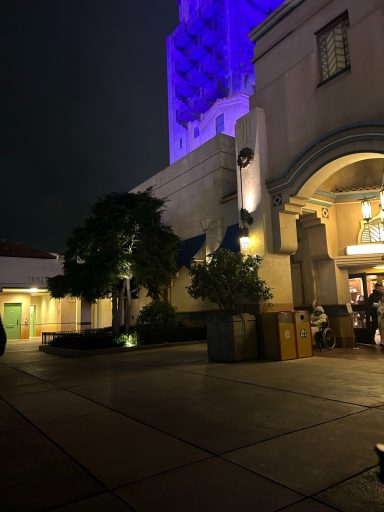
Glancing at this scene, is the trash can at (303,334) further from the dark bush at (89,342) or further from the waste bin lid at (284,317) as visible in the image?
the dark bush at (89,342)

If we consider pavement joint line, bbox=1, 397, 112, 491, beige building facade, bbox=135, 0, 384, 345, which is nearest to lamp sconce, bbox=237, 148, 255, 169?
beige building facade, bbox=135, 0, 384, 345

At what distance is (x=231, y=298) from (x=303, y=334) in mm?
2485

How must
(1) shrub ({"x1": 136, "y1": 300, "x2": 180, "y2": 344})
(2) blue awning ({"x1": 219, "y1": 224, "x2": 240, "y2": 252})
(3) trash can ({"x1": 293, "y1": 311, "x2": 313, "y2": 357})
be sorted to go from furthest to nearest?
(1) shrub ({"x1": 136, "y1": 300, "x2": 180, "y2": 344})
(2) blue awning ({"x1": 219, "y1": 224, "x2": 240, "y2": 252})
(3) trash can ({"x1": 293, "y1": 311, "x2": 313, "y2": 357})

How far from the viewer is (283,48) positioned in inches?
534

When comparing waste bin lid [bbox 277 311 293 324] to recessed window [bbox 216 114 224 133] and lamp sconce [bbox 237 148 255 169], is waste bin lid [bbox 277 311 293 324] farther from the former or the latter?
recessed window [bbox 216 114 224 133]

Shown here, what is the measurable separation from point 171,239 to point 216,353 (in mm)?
8345

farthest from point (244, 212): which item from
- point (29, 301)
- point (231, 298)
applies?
point (29, 301)

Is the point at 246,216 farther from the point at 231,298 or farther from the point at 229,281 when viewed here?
the point at 231,298

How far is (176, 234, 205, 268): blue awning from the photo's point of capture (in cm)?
1905

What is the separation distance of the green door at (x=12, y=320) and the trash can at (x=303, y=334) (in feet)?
74.1

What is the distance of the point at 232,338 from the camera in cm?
1016

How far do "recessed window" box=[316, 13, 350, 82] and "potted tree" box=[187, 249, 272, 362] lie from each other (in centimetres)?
624

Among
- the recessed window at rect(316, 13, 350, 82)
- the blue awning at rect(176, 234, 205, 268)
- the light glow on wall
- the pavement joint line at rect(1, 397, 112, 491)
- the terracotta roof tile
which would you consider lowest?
the pavement joint line at rect(1, 397, 112, 491)

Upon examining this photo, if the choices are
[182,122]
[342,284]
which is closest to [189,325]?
[342,284]
